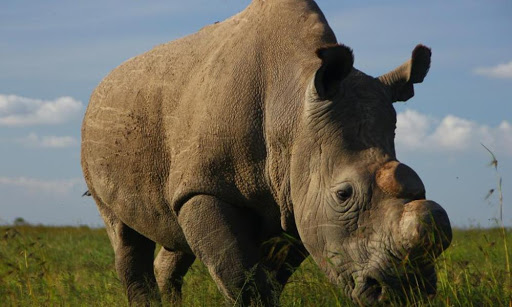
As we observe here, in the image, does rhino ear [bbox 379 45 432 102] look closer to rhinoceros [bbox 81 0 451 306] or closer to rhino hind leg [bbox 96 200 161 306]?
rhinoceros [bbox 81 0 451 306]

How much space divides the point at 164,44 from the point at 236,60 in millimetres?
1580

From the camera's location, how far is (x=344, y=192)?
568 centimetres

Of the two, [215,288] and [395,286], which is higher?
[395,286]

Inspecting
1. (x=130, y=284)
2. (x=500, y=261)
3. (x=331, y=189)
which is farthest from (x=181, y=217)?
(x=500, y=261)

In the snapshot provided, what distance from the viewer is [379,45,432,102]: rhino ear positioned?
639 cm

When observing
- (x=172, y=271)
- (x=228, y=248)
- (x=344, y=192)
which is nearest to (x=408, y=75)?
(x=344, y=192)

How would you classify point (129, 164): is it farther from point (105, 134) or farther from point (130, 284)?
point (130, 284)

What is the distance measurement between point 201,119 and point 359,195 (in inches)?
60.9

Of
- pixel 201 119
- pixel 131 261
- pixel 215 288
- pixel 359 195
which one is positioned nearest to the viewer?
pixel 359 195

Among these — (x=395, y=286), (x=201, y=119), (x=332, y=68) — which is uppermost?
(x=332, y=68)

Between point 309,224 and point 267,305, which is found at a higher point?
point 309,224

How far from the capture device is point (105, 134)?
7793 millimetres

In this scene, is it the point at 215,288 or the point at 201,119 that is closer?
the point at 201,119

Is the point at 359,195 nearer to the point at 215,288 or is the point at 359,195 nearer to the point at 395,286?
the point at 395,286
